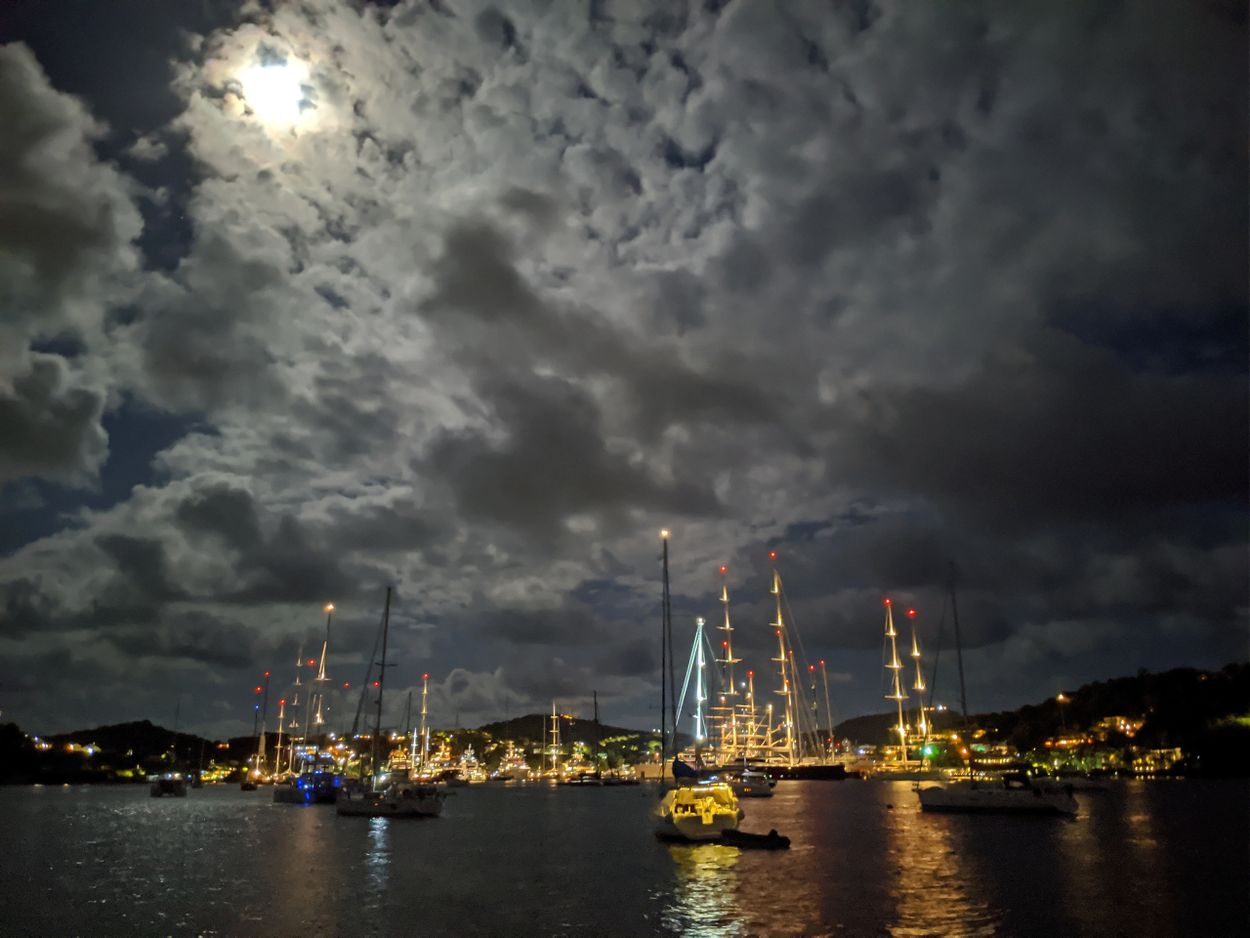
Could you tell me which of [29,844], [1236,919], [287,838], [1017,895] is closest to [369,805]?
[287,838]

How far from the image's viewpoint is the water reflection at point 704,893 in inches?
1121

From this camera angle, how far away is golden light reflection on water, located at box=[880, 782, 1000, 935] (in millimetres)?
28375

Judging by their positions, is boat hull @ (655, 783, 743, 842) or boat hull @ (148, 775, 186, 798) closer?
boat hull @ (655, 783, 743, 842)

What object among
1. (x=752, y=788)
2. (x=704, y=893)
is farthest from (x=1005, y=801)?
(x=752, y=788)

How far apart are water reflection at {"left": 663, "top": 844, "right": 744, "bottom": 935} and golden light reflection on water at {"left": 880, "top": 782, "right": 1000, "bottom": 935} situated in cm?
581

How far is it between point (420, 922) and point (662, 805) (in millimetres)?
→ 31360

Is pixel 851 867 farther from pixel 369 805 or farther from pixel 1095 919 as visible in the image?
pixel 369 805

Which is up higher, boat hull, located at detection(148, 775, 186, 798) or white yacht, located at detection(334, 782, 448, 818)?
white yacht, located at detection(334, 782, 448, 818)

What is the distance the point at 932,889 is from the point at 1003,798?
46325 millimetres

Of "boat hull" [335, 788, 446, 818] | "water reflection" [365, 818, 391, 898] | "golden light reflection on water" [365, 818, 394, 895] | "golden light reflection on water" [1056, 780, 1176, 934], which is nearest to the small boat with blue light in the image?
"boat hull" [335, 788, 446, 818]

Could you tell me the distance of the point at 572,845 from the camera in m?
57.5

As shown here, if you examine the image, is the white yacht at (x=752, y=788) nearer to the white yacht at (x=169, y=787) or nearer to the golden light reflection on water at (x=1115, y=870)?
the golden light reflection on water at (x=1115, y=870)

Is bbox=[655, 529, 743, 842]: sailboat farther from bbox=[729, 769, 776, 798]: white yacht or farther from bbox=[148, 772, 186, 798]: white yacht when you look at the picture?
bbox=[148, 772, 186, 798]: white yacht

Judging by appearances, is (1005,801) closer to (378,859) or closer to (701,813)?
(701,813)
